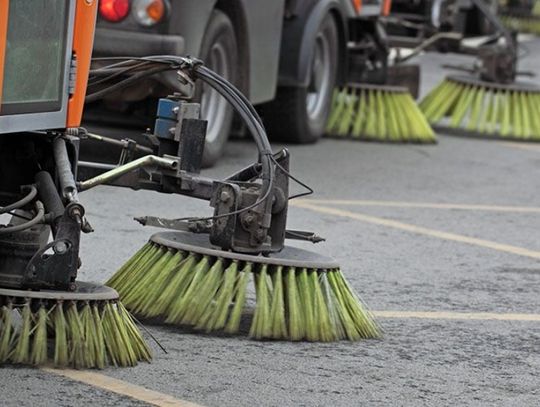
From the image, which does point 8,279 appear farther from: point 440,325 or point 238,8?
point 238,8

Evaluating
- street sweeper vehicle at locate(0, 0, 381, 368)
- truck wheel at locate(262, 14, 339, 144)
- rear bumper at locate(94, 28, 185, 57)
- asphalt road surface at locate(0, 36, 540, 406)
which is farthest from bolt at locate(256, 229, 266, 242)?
truck wheel at locate(262, 14, 339, 144)

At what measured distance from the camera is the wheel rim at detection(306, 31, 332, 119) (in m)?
12.0

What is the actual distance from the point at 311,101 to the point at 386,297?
5.69 meters

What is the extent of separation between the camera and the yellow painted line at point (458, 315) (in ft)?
20.4

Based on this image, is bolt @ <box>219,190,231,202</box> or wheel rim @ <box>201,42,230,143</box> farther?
wheel rim @ <box>201,42,230,143</box>

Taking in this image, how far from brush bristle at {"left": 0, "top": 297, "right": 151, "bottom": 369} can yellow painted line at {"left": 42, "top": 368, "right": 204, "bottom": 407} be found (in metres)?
0.03

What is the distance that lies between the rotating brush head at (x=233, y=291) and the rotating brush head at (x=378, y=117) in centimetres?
702

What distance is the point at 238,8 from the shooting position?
9688mm

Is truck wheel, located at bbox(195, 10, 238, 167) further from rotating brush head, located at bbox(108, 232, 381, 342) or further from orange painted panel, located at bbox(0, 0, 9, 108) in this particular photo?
orange painted panel, located at bbox(0, 0, 9, 108)

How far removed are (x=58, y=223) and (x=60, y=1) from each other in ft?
2.29

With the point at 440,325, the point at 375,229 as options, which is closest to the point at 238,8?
the point at 375,229

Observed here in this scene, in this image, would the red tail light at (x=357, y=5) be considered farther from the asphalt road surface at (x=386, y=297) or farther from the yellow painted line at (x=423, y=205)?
the yellow painted line at (x=423, y=205)

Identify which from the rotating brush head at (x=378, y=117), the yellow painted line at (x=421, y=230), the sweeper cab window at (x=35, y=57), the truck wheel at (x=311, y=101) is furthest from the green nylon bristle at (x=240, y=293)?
the rotating brush head at (x=378, y=117)

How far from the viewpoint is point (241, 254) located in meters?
5.43
